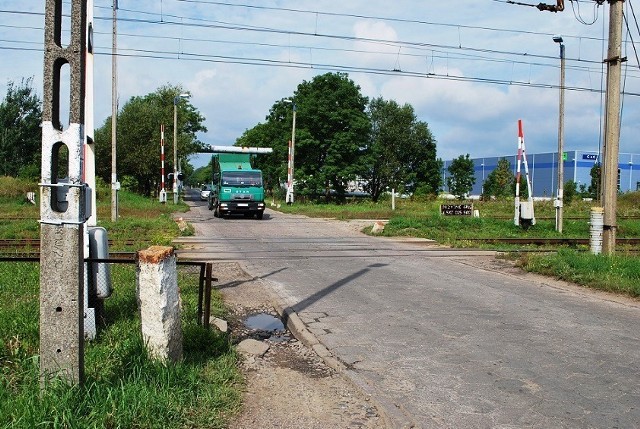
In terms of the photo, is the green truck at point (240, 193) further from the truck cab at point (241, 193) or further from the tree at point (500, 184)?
the tree at point (500, 184)

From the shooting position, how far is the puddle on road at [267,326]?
25.3 feet

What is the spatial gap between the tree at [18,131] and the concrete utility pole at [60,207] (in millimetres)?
56046

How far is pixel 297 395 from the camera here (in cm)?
531

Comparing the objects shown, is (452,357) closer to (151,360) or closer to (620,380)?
(620,380)

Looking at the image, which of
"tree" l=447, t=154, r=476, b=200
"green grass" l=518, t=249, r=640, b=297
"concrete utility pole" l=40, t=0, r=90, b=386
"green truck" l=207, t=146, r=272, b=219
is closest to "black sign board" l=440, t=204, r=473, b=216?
"green truck" l=207, t=146, r=272, b=219

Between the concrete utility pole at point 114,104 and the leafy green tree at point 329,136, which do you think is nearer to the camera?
the concrete utility pole at point 114,104

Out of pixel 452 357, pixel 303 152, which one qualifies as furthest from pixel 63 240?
pixel 303 152

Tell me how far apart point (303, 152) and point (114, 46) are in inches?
1145

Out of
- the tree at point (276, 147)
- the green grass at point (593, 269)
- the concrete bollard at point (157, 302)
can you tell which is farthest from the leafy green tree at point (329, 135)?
the concrete bollard at point (157, 302)

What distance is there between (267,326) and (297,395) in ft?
9.89

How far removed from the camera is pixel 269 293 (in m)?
10.4

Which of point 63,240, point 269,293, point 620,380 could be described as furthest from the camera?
point 269,293

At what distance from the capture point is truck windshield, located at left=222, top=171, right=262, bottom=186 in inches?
1201

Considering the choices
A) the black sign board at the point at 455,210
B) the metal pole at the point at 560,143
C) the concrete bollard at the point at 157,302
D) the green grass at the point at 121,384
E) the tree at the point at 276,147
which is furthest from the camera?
the tree at the point at 276,147
